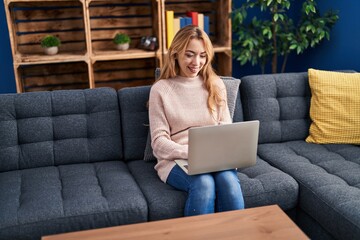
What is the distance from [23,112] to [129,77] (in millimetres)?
1746

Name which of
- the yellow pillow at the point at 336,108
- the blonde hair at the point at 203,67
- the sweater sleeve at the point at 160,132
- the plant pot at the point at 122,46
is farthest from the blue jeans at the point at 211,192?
the plant pot at the point at 122,46

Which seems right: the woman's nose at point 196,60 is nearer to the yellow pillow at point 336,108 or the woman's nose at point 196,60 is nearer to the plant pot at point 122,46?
the yellow pillow at point 336,108

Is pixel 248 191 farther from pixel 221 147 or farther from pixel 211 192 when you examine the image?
pixel 221 147

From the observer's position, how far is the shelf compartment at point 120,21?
3.66 m

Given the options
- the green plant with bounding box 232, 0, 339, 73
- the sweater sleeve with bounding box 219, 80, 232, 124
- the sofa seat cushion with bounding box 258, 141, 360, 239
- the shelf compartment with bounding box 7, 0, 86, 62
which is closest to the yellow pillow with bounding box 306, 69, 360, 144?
the sofa seat cushion with bounding box 258, 141, 360, 239

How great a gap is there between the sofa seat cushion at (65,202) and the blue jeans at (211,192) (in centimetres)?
19

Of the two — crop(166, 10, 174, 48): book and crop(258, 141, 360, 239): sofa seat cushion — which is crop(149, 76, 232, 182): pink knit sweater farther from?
crop(166, 10, 174, 48): book

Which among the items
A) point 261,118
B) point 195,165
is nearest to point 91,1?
point 261,118

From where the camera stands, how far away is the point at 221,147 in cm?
179

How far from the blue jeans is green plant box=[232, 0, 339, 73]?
5.77 feet

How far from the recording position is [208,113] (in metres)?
2.15

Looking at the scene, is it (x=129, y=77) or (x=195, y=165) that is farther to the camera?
(x=129, y=77)

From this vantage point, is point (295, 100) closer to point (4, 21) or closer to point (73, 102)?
point (73, 102)

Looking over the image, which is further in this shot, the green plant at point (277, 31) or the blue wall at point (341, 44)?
the green plant at point (277, 31)
